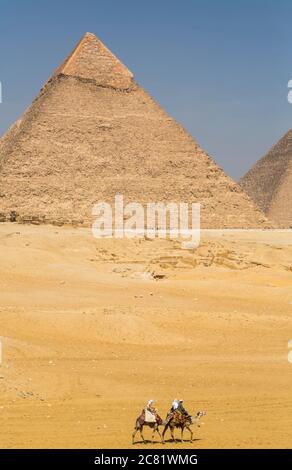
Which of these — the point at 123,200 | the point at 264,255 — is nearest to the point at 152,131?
the point at 123,200

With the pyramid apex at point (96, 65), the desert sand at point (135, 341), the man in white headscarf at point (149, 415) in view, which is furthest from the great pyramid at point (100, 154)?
the man in white headscarf at point (149, 415)

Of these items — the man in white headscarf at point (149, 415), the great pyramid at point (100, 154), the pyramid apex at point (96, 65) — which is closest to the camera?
the man in white headscarf at point (149, 415)

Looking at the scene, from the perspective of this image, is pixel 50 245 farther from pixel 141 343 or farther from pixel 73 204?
pixel 73 204

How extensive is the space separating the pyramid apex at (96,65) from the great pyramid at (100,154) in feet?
0.27

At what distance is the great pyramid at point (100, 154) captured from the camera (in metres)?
61.4

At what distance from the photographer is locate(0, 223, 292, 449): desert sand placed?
828 cm

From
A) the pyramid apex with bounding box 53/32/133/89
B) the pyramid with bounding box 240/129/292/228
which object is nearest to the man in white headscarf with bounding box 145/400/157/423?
the pyramid apex with bounding box 53/32/133/89

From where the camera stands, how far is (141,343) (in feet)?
40.6

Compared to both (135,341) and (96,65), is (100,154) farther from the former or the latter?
(135,341)

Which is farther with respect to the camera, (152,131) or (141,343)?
(152,131)

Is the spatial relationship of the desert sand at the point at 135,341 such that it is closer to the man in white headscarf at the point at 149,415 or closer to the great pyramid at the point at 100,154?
the man in white headscarf at the point at 149,415

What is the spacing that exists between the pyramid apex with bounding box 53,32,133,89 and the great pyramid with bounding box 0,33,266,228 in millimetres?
82

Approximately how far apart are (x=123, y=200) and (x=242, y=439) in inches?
2121

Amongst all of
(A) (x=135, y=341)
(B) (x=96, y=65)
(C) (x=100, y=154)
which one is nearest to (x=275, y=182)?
(B) (x=96, y=65)
